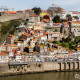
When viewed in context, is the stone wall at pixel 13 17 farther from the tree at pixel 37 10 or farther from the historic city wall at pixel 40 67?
the historic city wall at pixel 40 67

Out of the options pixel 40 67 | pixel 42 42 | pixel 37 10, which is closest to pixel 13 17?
pixel 37 10

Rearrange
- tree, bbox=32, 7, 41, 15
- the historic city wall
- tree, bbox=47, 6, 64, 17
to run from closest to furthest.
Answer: the historic city wall < tree, bbox=32, 7, 41, 15 < tree, bbox=47, 6, 64, 17

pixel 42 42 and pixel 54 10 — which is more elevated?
pixel 54 10

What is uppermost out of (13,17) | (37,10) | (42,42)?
(37,10)

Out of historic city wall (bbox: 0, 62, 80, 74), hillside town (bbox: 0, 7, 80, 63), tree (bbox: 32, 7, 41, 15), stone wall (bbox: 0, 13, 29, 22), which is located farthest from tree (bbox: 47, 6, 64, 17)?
historic city wall (bbox: 0, 62, 80, 74)

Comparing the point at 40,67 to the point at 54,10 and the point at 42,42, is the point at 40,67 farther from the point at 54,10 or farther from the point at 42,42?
the point at 54,10

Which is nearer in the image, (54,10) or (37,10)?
(37,10)

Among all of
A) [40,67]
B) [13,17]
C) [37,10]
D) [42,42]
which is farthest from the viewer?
[37,10]

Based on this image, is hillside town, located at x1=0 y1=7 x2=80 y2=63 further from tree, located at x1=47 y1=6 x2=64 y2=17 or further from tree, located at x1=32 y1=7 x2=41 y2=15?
tree, located at x1=47 y1=6 x2=64 y2=17

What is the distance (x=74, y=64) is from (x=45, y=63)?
348cm

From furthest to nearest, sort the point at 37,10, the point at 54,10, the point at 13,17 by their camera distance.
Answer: the point at 54,10, the point at 37,10, the point at 13,17

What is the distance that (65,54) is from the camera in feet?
83.7

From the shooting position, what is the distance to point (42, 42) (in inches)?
1087

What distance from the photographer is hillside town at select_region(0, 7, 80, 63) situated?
24.4m
